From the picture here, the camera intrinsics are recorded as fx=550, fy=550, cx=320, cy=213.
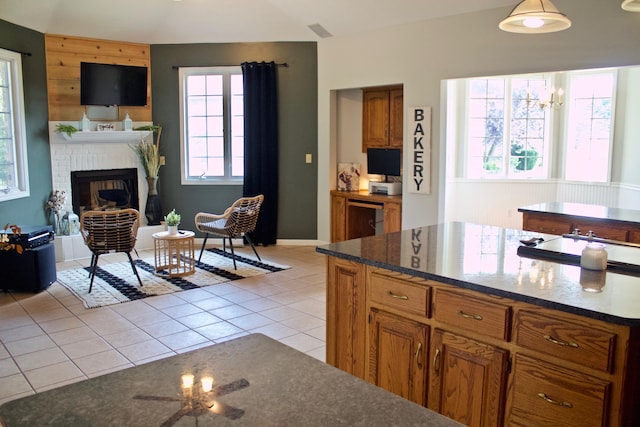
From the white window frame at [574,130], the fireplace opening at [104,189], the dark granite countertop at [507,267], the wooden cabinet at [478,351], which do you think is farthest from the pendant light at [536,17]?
the fireplace opening at [104,189]

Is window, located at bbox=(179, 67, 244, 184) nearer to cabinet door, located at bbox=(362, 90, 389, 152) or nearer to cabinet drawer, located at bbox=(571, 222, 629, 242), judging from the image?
cabinet door, located at bbox=(362, 90, 389, 152)

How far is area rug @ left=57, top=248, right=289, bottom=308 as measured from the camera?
17.3ft

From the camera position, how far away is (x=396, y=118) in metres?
6.85

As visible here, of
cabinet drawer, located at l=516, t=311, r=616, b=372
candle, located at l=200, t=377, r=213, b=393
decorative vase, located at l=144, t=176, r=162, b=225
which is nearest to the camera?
candle, located at l=200, t=377, r=213, b=393

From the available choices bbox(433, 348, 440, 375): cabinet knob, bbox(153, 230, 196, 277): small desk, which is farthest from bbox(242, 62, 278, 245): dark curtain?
bbox(433, 348, 440, 375): cabinet knob

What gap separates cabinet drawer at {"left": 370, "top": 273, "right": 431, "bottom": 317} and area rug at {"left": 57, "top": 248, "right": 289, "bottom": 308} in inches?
126

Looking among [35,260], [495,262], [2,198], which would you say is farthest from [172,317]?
[495,262]

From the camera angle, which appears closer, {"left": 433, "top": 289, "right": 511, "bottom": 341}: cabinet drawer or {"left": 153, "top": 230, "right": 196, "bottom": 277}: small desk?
{"left": 433, "top": 289, "right": 511, "bottom": 341}: cabinet drawer

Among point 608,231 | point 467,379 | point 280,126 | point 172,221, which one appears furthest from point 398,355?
point 280,126

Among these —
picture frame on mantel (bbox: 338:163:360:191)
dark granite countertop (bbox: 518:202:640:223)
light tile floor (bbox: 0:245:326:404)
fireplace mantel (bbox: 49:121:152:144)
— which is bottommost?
light tile floor (bbox: 0:245:326:404)

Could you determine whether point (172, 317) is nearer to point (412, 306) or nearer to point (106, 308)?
point (106, 308)

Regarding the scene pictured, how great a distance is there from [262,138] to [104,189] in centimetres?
222

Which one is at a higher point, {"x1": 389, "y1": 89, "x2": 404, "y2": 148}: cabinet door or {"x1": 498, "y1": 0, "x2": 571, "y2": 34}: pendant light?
{"x1": 498, "y1": 0, "x2": 571, "y2": 34}: pendant light

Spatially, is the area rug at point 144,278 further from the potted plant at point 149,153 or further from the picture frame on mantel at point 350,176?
the picture frame on mantel at point 350,176
